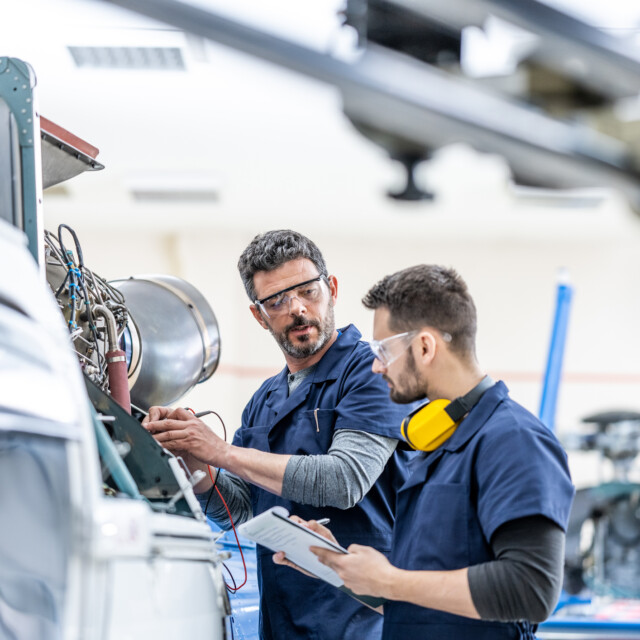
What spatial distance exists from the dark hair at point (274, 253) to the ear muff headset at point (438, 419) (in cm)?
70

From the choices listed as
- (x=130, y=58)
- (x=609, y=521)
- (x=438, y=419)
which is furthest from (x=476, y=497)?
(x=130, y=58)

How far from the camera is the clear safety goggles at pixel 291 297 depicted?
97.5 inches

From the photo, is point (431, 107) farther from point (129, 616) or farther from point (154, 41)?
point (154, 41)

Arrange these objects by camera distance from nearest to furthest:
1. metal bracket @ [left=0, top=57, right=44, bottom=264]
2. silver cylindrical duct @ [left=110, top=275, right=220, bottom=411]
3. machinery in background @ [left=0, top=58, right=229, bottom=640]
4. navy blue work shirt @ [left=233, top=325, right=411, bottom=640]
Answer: machinery in background @ [left=0, top=58, right=229, bottom=640]
metal bracket @ [left=0, top=57, right=44, bottom=264]
navy blue work shirt @ [left=233, top=325, right=411, bottom=640]
silver cylindrical duct @ [left=110, top=275, right=220, bottom=411]

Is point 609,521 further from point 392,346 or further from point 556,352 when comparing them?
point 392,346

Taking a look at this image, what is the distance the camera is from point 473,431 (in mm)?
1864

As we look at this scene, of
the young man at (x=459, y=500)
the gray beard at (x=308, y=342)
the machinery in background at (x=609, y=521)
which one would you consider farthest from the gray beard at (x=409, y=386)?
the machinery in background at (x=609, y=521)

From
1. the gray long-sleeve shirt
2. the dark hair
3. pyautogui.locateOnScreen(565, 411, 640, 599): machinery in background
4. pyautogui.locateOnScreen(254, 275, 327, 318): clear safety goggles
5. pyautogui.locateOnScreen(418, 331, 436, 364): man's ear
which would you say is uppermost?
the dark hair

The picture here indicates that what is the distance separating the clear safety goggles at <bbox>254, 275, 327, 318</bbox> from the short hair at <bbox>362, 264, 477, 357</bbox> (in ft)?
1.84

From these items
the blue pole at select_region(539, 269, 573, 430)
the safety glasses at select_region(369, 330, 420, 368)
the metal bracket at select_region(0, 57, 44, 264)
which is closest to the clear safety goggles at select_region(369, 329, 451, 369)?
the safety glasses at select_region(369, 330, 420, 368)

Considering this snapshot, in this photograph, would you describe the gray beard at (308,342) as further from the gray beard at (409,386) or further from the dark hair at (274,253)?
the gray beard at (409,386)

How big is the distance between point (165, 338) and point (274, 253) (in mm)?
495

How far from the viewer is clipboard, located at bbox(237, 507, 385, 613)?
1834mm

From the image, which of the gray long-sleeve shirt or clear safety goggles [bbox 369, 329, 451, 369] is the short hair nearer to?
clear safety goggles [bbox 369, 329, 451, 369]
